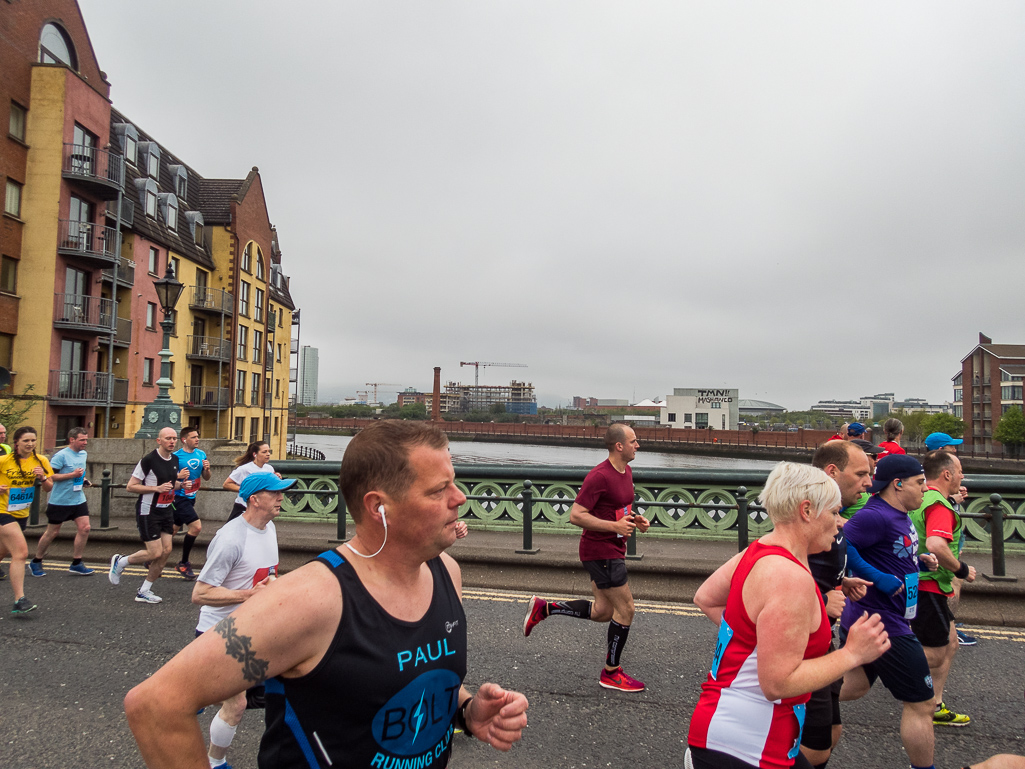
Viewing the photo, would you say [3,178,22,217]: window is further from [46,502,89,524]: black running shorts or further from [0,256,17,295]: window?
[46,502,89,524]: black running shorts

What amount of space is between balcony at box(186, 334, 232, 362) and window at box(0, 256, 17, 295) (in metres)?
11.4

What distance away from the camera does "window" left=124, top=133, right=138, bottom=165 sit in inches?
1149

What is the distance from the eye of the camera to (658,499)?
878 cm

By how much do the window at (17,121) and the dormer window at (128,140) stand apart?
5.31 metres

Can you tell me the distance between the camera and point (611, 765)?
361 centimetres

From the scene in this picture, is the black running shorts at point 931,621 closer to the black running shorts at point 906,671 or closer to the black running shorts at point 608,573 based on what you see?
the black running shorts at point 906,671

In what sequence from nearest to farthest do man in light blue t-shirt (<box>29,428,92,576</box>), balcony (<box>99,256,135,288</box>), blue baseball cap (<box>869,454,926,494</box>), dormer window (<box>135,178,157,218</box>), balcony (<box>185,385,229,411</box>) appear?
blue baseball cap (<box>869,454,926,494</box>)
man in light blue t-shirt (<box>29,428,92,576</box>)
balcony (<box>99,256,135,288</box>)
dormer window (<box>135,178,157,218</box>)
balcony (<box>185,385,229,411</box>)

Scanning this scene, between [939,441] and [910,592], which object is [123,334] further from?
[910,592]

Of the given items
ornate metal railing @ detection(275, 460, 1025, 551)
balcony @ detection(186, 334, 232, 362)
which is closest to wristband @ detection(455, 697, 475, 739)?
ornate metal railing @ detection(275, 460, 1025, 551)

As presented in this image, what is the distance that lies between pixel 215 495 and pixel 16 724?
6504 millimetres

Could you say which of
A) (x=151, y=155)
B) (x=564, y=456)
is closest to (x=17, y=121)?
(x=151, y=155)

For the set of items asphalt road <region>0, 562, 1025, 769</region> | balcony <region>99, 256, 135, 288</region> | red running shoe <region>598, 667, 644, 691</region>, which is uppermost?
balcony <region>99, 256, 135, 288</region>

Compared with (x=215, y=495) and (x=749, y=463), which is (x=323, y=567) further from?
(x=749, y=463)

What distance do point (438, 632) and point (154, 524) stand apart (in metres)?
6.78
